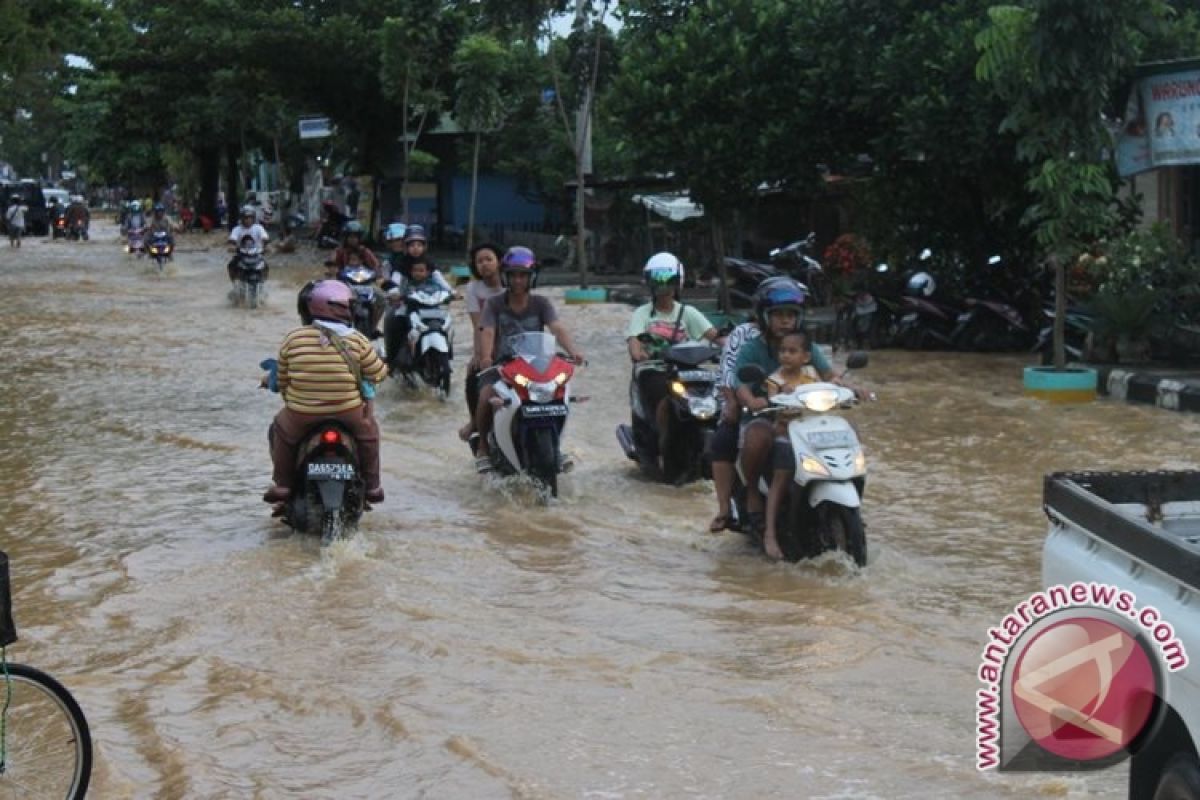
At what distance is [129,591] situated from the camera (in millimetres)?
8383

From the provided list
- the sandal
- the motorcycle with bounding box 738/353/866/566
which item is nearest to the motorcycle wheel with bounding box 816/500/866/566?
the motorcycle with bounding box 738/353/866/566

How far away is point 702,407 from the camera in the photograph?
34.2 ft

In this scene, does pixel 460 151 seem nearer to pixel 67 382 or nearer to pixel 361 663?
pixel 67 382

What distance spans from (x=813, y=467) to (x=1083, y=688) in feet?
13.6

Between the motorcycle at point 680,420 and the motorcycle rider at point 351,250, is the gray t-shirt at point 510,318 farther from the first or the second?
the motorcycle rider at point 351,250

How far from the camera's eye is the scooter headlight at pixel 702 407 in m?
10.4

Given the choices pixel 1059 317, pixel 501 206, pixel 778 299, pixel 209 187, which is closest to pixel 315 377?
pixel 778 299

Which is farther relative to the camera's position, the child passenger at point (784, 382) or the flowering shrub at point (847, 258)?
the flowering shrub at point (847, 258)

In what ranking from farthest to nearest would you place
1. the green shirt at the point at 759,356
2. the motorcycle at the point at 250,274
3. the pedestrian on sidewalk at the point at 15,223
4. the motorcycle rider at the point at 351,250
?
the pedestrian on sidewalk at the point at 15,223, the motorcycle at the point at 250,274, the motorcycle rider at the point at 351,250, the green shirt at the point at 759,356

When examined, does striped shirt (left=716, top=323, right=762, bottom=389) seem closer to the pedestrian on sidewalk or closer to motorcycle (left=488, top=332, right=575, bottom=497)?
motorcycle (left=488, top=332, right=575, bottom=497)

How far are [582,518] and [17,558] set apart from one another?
3.10m

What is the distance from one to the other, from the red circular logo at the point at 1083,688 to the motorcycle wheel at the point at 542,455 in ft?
20.3

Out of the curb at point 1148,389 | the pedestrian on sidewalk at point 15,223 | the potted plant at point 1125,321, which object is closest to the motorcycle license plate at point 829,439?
the curb at point 1148,389

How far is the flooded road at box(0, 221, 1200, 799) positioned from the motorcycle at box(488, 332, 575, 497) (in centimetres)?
28
